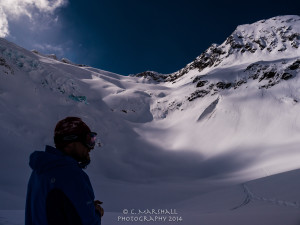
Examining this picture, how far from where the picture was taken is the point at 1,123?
15156mm

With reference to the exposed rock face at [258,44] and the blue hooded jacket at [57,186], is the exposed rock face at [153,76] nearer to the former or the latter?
the exposed rock face at [258,44]

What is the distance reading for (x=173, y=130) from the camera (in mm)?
32438

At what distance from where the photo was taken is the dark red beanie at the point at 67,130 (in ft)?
5.09

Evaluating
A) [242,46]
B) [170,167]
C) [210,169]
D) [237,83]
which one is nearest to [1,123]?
[170,167]

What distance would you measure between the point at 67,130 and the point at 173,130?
31206mm

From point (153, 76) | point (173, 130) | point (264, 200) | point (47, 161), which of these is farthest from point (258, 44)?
point (47, 161)

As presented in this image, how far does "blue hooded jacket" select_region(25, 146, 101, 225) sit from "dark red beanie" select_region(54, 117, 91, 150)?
0.16m

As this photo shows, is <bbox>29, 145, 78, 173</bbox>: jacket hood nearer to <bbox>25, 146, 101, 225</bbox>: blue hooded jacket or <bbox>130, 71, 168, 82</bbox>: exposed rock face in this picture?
<bbox>25, 146, 101, 225</bbox>: blue hooded jacket

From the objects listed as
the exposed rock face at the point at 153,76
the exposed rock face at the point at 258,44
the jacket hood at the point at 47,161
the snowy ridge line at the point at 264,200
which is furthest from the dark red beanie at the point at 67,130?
the exposed rock face at the point at 153,76

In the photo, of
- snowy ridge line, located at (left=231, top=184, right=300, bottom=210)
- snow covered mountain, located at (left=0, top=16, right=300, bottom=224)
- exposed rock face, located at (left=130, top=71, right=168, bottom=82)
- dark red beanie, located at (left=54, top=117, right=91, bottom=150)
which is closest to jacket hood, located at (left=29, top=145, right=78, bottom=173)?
dark red beanie, located at (left=54, top=117, right=91, bottom=150)

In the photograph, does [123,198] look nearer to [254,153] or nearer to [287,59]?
[254,153]

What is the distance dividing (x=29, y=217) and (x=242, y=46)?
6066 cm

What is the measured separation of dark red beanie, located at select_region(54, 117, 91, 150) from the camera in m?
1.55

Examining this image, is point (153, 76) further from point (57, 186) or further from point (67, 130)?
point (57, 186)
